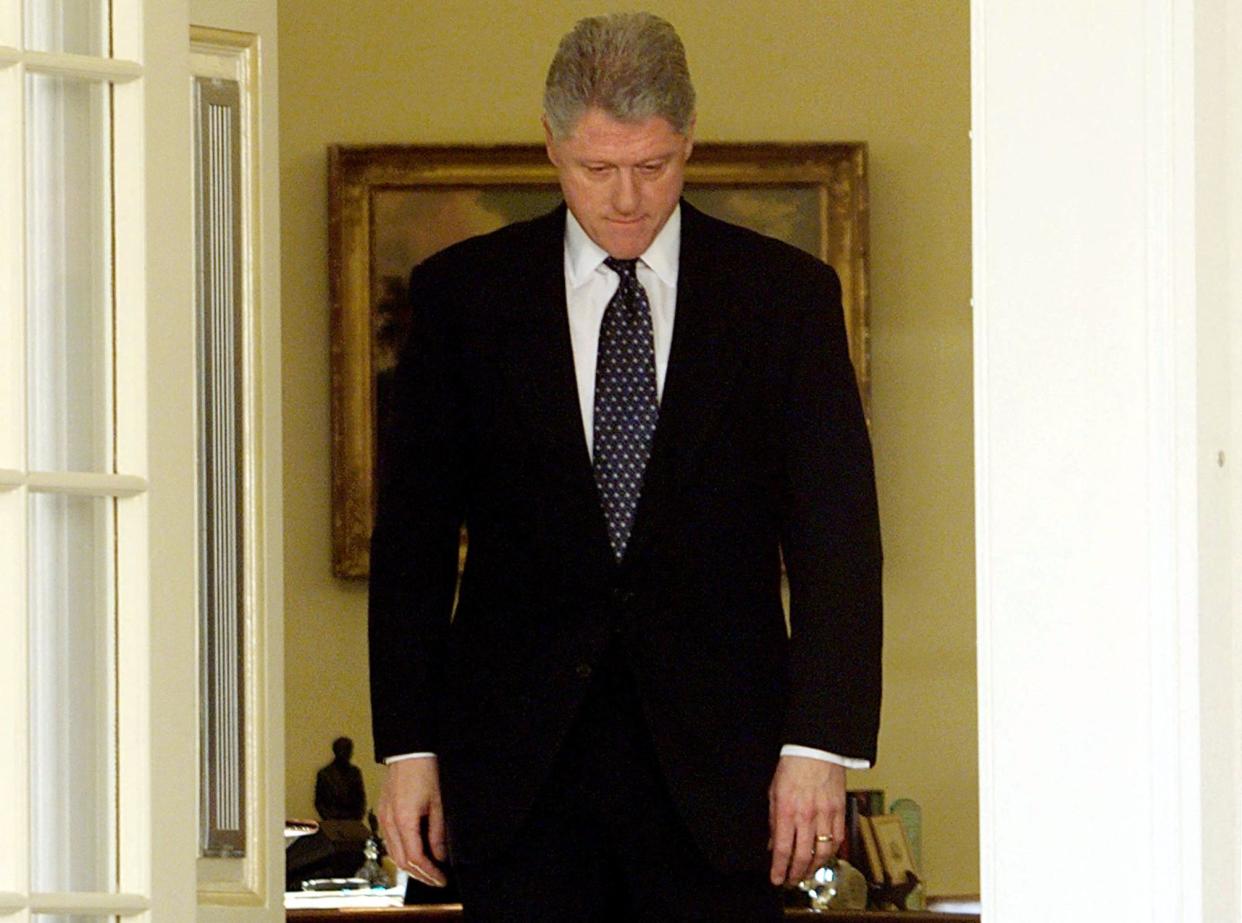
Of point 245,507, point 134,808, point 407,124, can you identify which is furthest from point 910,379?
point 134,808

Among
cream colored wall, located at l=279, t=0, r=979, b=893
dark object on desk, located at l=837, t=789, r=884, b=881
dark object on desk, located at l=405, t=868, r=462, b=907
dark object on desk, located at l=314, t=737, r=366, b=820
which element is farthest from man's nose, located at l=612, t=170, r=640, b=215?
cream colored wall, located at l=279, t=0, r=979, b=893

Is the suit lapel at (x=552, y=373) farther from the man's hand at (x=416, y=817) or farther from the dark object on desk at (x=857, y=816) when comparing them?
the dark object on desk at (x=857, y=816)

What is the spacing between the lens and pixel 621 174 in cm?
281

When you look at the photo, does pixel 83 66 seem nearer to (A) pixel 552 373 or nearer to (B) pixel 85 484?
(B) pixel 85 484

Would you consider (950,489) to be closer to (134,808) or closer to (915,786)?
(915,786)

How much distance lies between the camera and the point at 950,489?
568cm

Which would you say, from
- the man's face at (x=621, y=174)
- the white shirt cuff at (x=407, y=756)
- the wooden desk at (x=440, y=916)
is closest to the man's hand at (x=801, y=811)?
the white shirt cuff at (x=407, y=756)

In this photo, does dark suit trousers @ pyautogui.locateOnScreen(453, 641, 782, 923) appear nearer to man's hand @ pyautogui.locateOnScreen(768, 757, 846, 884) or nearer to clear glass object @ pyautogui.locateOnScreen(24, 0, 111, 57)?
man's hand @ pyautogui.locateOnScreen(768, 757, 846, 884)

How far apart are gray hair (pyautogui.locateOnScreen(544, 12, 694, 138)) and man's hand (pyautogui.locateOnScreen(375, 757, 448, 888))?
2.70 ft

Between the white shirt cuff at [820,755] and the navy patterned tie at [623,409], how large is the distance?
1.03 ft

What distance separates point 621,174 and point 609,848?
2.72 ft

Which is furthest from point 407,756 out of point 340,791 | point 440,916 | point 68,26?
point 340,791

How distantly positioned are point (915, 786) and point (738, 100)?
1777mm

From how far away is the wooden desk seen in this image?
4.18 m
